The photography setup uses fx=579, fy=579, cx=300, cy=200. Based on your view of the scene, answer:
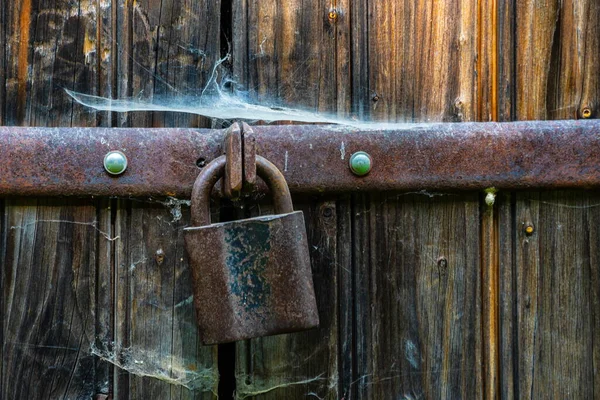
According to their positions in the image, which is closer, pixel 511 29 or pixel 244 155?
pixel 244 155

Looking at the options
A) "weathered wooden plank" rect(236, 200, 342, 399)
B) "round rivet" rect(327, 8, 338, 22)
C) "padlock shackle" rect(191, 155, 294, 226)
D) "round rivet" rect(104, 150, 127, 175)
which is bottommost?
"weathered wooden plank" rect(236, 200, 342, 399)

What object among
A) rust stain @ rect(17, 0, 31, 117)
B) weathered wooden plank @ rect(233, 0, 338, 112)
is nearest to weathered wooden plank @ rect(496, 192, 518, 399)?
weathered wooden plank @ rect(233, 0, 338, 112)

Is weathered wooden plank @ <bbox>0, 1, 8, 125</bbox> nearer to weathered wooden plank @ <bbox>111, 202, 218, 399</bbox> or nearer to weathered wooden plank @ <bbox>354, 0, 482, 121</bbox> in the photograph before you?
weathered wooden plank @ <bbox>111, 202, 218, 399</bbox>

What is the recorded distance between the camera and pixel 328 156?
733 millimetres

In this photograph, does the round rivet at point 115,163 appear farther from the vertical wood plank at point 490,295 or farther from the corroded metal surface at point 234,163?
the vertical wood plank at point 490,295

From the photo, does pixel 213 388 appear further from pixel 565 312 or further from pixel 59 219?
pixel 565 312

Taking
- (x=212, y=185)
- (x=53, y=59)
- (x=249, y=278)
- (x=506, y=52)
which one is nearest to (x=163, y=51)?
(x=53, y=59)

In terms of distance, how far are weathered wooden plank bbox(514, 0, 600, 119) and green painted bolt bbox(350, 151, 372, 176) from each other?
0.23m

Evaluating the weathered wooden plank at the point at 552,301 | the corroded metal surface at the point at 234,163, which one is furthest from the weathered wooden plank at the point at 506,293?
the corroded metal surface at the point at 234,163

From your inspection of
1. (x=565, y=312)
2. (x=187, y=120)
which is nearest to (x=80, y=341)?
(x=187, y=120)

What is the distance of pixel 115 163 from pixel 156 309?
0.20 meters

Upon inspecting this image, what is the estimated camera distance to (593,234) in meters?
0.80

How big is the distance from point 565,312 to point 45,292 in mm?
699

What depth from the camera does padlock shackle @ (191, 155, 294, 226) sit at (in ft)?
2.02
